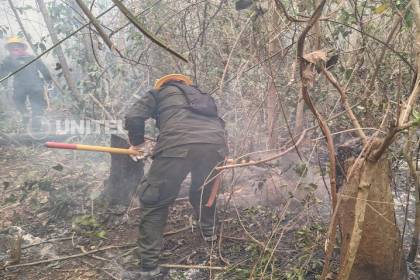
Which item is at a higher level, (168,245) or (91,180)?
(91,180)

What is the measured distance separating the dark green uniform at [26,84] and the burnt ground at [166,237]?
12.8 feet

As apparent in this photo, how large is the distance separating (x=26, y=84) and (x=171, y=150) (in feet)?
20.6

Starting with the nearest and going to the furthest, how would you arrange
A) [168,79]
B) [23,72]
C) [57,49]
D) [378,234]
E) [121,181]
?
[378,234] → [168,79] → [121,181] → [57,49] → [23,72]

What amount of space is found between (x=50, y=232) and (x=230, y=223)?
1871 mm

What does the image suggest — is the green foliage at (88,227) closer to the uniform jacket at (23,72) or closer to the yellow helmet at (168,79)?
the yellow helmet at (168,79)

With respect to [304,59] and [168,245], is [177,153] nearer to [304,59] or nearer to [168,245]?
[168,245]

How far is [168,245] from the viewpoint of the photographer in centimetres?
370

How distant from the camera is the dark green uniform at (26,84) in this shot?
8.16 meters

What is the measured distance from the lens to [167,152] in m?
3.33

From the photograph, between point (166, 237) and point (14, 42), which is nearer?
point (166, 237)

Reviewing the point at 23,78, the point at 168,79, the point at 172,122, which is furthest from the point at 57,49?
the point at 172,122

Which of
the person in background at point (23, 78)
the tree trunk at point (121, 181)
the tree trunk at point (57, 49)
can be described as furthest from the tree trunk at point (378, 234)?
the person in background at point (23, 78)

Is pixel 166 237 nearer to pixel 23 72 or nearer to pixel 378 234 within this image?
pixel 378 234

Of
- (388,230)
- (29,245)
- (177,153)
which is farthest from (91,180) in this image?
(388,230)
